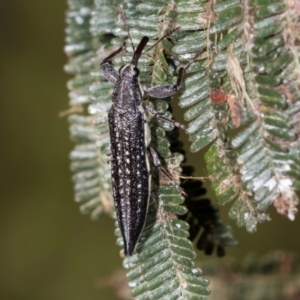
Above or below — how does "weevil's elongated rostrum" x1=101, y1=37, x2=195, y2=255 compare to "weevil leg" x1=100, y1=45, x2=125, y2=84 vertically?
below

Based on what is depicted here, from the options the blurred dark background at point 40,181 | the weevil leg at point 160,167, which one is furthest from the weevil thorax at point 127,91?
the blurred dark background at point 40,181

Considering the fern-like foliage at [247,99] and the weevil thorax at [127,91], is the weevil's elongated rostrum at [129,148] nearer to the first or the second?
the weevil thorax at [127,91]

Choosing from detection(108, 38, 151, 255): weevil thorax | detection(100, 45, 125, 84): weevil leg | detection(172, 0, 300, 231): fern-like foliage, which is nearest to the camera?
detection(172, 0, 300, 231): fern-like foliage

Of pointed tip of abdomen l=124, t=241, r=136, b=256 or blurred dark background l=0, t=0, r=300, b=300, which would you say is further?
blurred dark background l=0, t=0, r=300, b=300

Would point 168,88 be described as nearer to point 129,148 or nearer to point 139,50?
point 139,50

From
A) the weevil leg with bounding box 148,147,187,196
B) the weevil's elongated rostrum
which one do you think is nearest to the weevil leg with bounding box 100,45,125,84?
the weevil's elongated rostrum

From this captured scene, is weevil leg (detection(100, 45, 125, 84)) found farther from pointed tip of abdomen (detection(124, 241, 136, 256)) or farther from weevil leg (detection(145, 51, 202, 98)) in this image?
pointed tip of abdomen (detection(124, 241, 136, 256))

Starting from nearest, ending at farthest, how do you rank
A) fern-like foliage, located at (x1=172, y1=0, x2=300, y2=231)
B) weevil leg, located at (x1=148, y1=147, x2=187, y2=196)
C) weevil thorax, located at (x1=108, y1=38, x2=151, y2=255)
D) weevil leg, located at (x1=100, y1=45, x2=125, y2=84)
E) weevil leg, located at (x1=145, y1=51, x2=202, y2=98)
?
fern-like foliage, located at (x1=172, y1=0, x2=300, y2=231), weevil leg, located at (x1=145, y1=51, x2=202, y2=98), weevil leg, located at (x1=148, y1=147, x2=187, y2=196), weevil thorax, located at (x1=108, y1=38, x2=151, y2=255), weevil leg, located at (x1=100, y1=45, x2=125, y2=84)
